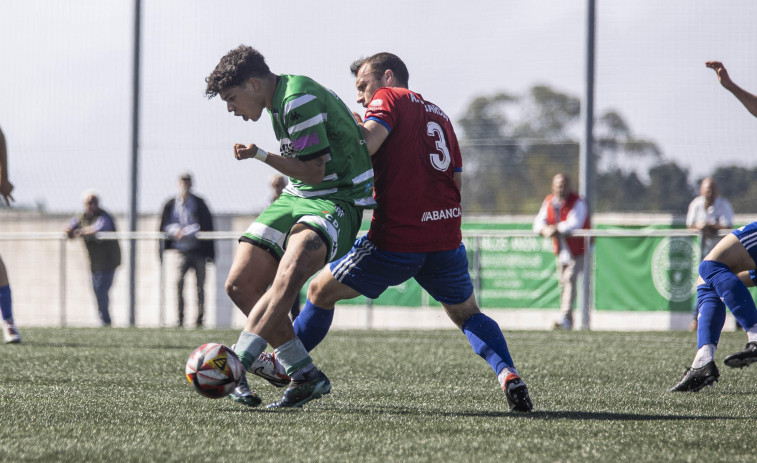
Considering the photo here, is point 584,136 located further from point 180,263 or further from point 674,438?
point 674,438

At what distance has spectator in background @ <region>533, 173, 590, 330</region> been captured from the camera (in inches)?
477

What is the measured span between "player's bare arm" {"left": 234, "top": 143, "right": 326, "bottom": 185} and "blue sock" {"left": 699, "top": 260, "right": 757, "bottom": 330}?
243cm

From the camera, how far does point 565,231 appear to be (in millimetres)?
12242

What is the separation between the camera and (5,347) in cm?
850

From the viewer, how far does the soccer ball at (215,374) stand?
4.16 meters

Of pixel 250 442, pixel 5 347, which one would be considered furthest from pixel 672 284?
pixel 250 442

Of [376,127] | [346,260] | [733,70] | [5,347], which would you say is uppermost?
[733,70]

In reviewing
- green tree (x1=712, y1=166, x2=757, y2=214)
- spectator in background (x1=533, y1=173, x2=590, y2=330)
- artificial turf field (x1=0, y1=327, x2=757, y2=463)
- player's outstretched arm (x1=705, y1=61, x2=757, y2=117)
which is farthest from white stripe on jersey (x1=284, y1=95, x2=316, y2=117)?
green tree (x1=712, y1=166, x2=757, y2=214)

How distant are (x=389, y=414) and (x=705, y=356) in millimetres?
1873

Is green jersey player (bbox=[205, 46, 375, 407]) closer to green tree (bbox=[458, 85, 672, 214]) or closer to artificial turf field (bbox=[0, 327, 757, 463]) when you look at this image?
artificial turf field (bbox=[0, 327, 757, 463])

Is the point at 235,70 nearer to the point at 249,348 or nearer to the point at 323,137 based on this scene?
the point at 323,137

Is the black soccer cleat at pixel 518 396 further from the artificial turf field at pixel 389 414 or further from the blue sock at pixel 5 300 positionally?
the blue sock at pixel 5 300

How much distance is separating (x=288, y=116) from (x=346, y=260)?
2.74 feet

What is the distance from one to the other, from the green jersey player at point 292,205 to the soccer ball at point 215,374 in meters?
0.10
